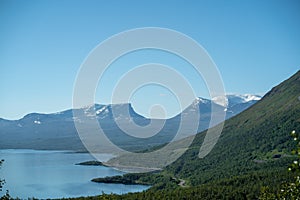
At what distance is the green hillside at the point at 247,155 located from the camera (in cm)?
5493

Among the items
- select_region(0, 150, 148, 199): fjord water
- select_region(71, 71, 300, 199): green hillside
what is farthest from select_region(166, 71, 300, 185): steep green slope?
select_region(0, 150, 148, 199): fjord water

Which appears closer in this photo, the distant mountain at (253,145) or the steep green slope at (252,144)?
the distant mountain at (253,145)

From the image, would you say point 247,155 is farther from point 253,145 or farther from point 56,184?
point 56,184

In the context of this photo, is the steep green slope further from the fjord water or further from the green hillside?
the fjord water

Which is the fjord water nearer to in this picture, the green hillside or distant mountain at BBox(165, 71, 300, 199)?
the green hillside

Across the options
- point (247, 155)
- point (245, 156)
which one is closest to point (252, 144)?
point (247, 155)

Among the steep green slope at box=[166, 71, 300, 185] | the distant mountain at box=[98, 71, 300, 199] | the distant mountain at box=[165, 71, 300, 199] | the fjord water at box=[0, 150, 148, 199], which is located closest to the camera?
the distant mountain at box=[98, 71, 300, 199]

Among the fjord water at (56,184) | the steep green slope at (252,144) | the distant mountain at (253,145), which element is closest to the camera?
the fjord water at (56,184)

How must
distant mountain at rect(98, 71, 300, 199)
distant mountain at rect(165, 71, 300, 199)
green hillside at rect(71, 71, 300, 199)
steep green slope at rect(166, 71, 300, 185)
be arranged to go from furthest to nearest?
steep green slope at rect(166, 71, 300, 185) < distant mountain at rect(165, 71, 300, 199) < green hillside at rect(71, 71, 300, 199) < distant mountain at rect(98, 71, 300, 199)

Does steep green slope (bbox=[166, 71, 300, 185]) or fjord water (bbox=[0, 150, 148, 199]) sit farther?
steep green slope (bbox=[166, 71, 300, 185])

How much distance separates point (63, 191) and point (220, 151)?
134 ft

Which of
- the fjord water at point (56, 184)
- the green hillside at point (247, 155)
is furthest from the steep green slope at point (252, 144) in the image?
the fjord water at point (56, 184)

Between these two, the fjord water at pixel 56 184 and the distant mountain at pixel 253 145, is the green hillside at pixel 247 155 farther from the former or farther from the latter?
the fjord water at pixel 56 184

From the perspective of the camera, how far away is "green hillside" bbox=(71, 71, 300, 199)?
2163 inches
